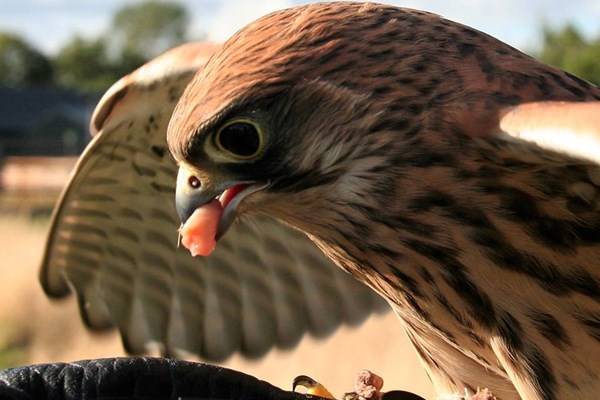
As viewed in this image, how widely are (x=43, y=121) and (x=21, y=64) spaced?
36.7 meters

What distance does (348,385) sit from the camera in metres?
8.60

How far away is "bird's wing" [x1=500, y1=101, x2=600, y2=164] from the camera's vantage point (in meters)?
2.04

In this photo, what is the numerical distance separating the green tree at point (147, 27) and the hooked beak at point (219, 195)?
292 ft

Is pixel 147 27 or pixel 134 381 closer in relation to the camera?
pixel 134 381

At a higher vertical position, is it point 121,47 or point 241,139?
point 121,47

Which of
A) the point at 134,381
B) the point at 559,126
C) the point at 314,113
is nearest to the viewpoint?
the point at 559,126

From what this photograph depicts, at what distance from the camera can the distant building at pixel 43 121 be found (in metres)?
47.3

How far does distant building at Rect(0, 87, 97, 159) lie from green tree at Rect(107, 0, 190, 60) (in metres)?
30.2

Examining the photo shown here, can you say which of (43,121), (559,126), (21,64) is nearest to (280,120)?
(559,126)

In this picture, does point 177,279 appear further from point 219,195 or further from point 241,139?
point 241,139

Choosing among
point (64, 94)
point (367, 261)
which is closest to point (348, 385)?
point (367, 261)

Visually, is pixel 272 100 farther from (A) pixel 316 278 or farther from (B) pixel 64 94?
(B) pixel 64 94

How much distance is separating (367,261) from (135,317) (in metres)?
2.03

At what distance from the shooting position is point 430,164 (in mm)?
2381
